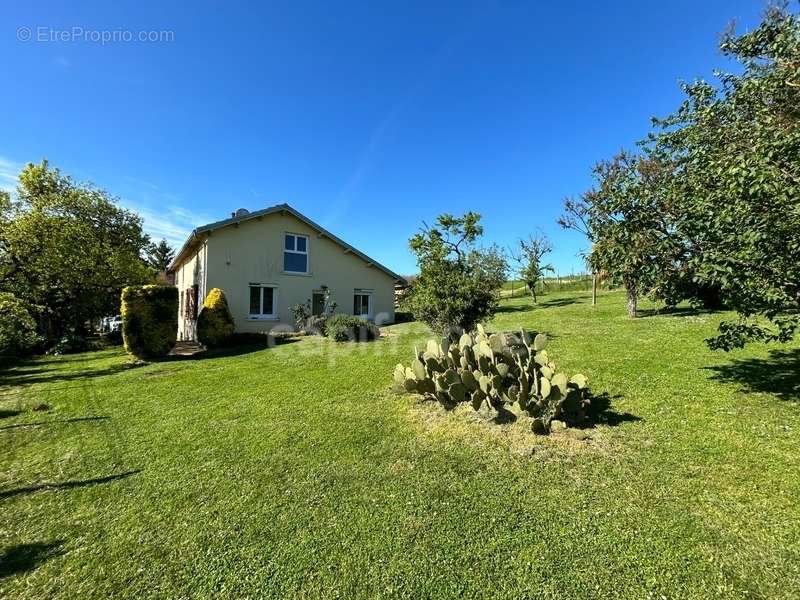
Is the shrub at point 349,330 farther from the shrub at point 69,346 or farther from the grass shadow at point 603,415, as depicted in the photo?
the shrub at point 69,346

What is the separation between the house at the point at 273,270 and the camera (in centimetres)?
1605

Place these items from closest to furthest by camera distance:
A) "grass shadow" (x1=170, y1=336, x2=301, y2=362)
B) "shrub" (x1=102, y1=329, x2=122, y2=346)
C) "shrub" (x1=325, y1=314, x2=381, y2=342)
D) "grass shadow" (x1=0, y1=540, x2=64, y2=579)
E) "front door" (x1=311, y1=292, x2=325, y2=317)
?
"grass shadow" (x1=0, y1=540, x2=64, y2=579) < "grass shadow" (x1=170, y1=336, x2=301, y2=362) < "shrub" (x1=325, y1=314, x2=381, y2=342) < "shrub" (x1=102, y1=329, x2=122, y2=346) < "front door" (x1=311, y1=292, x2=325, y2=317)

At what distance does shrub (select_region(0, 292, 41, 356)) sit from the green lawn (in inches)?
295

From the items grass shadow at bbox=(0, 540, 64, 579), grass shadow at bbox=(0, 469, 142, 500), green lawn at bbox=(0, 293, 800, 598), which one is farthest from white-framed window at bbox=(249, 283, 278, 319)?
grass shadow at bbox=(0, 540, 64, 579)

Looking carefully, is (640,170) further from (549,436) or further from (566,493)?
(566,493)

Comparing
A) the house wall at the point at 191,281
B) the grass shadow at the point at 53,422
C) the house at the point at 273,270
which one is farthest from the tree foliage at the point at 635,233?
the house wall at the point at 191,281

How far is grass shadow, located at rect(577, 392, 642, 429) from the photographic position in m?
4.85

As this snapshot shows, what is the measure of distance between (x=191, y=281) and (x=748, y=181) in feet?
68.2

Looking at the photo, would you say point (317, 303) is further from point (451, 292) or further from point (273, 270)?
point (451, 292)

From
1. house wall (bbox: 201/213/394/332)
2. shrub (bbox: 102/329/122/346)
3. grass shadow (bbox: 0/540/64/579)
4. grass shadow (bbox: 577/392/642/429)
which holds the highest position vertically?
house wall (bbox: 201/213/394/332)

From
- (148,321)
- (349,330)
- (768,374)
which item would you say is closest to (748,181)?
(768,374)

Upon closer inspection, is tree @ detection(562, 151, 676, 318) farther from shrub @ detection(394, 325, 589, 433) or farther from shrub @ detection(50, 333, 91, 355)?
shrub @ detection(50, 333, 91, 355)

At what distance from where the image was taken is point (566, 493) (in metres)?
3.49

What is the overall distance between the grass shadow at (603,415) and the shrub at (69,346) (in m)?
20.0
